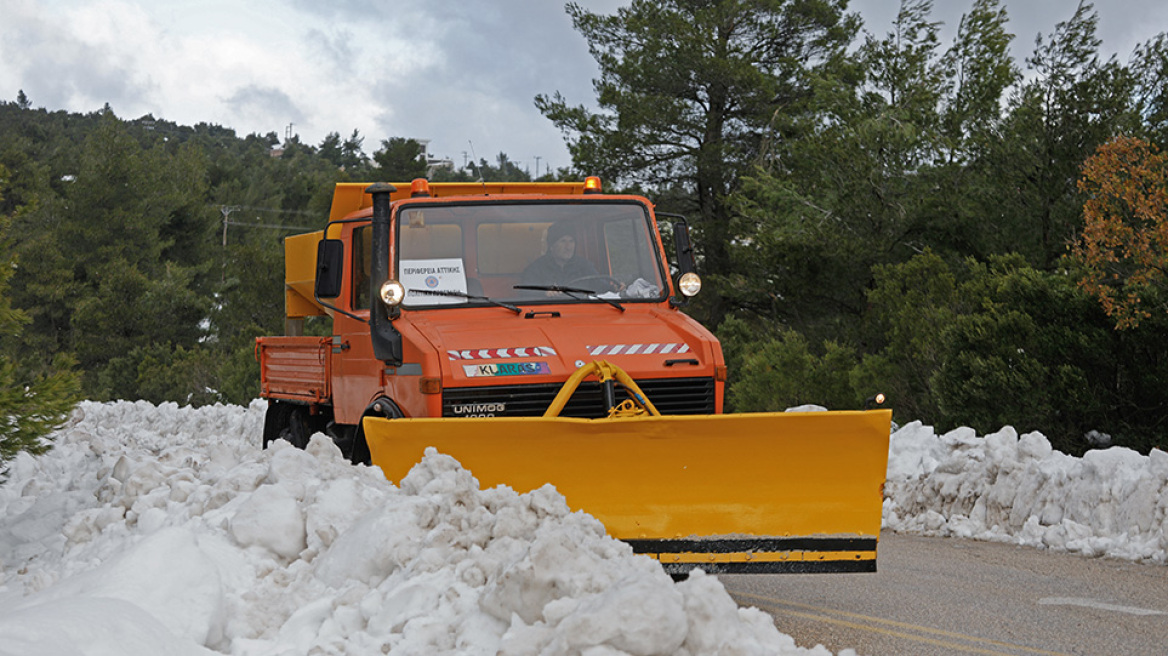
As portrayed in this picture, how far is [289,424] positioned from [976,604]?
6835mm

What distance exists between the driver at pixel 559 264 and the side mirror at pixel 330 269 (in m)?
1.20

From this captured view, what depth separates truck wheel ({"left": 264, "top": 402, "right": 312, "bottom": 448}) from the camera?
11094mm

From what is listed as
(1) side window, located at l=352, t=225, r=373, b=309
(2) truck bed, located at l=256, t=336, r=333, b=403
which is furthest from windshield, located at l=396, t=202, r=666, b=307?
(2) truck bed, located at l=256, t=336, r=333, b=403

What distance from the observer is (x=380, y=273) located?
805 cm

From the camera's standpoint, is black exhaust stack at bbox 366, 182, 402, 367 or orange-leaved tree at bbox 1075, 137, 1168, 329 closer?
black exhaust stack at bbox 366, 182, 402, 367

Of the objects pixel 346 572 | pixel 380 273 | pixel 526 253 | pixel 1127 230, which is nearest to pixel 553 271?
pixel 526 253

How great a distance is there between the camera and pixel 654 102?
97.7 feet

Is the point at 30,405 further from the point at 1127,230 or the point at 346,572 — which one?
the point at 1127,230

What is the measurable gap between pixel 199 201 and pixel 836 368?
4075cm

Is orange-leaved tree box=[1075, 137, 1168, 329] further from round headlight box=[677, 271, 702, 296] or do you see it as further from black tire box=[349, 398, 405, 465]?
black tire box=[349, 398, 405, 465]

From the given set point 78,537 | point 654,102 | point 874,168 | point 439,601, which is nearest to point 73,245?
point 654,102

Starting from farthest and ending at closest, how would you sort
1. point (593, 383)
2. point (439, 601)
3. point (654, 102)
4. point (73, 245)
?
point (73, 245)
point (654, 102)
point (593, 383)
point (439, 601)

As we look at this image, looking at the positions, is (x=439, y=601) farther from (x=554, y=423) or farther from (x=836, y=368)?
(x=836, y=368)

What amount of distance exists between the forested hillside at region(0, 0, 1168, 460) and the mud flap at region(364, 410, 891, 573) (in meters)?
4.08
